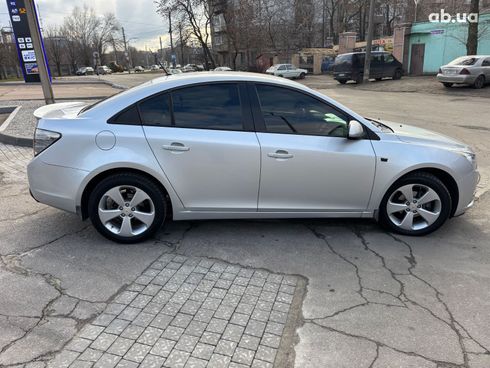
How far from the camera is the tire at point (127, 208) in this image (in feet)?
12.1

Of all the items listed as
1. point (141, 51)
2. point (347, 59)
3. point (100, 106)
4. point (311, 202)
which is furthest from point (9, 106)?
point (141, 51)

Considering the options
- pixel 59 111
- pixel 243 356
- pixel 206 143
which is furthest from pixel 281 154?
pixel 59 111

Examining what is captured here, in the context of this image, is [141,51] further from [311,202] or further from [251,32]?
[311,202]

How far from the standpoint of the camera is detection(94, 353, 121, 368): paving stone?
233 cm

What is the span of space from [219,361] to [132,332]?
644 mm

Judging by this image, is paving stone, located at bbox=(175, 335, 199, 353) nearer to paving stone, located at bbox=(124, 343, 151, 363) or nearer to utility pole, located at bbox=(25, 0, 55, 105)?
paving stone, located at bbox=(124, 343, 151, 363)

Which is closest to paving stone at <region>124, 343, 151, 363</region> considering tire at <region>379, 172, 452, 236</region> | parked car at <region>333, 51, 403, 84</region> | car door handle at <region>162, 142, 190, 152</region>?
car door handle at <region>162, 142, 190, 152</region>

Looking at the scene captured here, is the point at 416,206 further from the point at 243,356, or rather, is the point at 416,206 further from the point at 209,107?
the point at 243,356

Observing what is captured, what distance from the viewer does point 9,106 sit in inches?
524

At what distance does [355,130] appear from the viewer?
3.71m

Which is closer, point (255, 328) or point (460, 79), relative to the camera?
point (255, 328)

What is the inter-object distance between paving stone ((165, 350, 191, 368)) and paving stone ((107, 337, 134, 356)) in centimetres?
29

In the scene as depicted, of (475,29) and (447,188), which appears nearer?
(447,188)

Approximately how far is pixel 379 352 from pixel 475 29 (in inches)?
998
